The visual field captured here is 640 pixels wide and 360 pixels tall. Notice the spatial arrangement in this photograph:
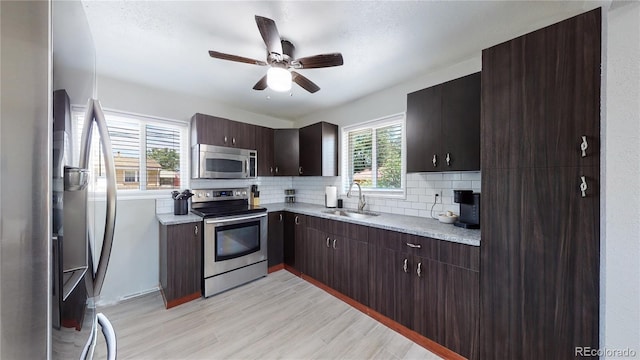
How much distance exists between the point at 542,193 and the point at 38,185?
1982mm

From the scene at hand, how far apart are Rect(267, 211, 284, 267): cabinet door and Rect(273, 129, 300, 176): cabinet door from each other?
2.35 feet

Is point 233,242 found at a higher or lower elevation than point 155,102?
lower

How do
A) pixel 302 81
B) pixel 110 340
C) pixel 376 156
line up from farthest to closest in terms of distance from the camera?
pixel 376 156 < pixel 302 81 < pixel 110 340

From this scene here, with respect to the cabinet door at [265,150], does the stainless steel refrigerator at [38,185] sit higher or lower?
lower

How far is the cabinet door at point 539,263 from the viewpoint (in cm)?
117

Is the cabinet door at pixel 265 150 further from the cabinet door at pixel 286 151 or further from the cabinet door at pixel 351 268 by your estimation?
the cabinet door at pixel 351 268

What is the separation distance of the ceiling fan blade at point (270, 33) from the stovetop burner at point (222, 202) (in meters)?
1.92

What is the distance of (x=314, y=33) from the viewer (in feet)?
5.74

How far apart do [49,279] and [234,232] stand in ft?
8.03

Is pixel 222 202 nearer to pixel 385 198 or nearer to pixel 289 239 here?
pixel 289 239

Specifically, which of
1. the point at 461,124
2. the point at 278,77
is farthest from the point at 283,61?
the point at 461,124

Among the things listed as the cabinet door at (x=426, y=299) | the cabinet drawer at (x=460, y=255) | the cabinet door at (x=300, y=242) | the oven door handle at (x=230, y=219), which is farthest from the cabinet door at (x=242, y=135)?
the cabinet drawer at (x=460, y=255)

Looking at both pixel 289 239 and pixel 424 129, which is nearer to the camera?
pixel 424 129

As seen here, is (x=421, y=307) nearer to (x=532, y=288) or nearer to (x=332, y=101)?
(x=532, y=288)
